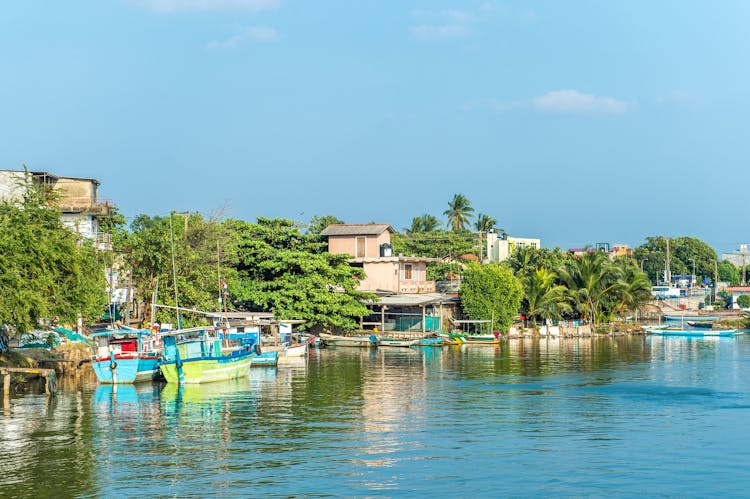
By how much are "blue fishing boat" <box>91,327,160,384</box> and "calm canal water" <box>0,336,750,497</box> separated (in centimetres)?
74

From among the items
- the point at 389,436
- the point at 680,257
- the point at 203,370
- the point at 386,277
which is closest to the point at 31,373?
the point at 203,370

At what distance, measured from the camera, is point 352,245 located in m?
76.6

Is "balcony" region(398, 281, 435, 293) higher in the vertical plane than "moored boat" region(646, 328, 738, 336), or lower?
higher

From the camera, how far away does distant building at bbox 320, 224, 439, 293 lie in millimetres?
75938

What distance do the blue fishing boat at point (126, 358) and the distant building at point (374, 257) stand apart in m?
33.2

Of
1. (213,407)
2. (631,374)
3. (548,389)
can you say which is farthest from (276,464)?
(631,374)

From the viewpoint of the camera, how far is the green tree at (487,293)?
75250 mm

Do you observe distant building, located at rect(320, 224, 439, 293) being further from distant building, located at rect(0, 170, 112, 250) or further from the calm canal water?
the calm canal water

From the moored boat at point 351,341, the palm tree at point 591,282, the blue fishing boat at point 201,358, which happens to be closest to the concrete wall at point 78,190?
the blue fishing boat at point 201,358

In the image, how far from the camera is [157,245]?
56.2 m

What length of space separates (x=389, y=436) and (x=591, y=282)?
6256 centimetres

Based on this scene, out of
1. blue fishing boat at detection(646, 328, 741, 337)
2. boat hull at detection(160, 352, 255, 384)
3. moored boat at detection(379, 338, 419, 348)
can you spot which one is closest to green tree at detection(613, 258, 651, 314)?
blue fishing boat at detection(646, 328, 741, 337)

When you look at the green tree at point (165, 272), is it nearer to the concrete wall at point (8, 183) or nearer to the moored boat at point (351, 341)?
the concrete wall at point (8, 183)

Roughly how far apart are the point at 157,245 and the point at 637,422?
33.2 m
